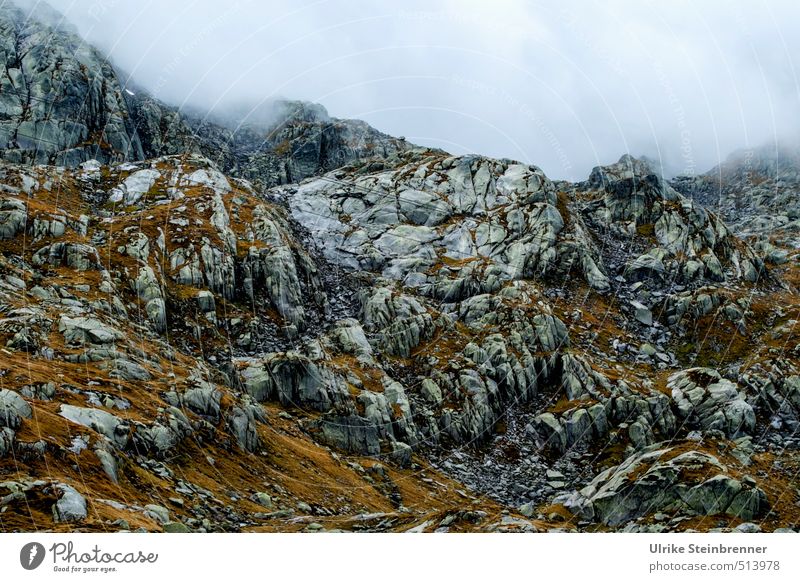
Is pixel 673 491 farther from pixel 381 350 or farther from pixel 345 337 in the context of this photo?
pixel 345 337

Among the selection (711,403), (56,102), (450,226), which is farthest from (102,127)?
(711,403)

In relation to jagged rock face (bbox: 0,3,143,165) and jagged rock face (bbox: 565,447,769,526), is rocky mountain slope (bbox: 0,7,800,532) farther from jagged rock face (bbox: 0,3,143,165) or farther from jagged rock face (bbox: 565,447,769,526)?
jagged rock face (bbox: 0,3,143,165)

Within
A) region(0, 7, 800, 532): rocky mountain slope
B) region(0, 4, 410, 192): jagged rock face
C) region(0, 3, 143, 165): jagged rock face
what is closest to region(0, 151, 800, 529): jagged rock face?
region(0, 7, 800, 532): rocky mountain slope

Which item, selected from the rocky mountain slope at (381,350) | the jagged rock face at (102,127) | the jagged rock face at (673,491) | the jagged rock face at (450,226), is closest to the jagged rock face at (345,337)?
the jagged rock face at (673,491)

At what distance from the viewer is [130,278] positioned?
212ft

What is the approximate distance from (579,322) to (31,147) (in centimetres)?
11468

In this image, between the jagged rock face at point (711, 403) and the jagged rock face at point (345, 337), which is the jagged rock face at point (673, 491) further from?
the jagged rock face at point (711, 403)

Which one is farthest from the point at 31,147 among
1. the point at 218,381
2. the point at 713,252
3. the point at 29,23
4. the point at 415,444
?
the point at 713,252

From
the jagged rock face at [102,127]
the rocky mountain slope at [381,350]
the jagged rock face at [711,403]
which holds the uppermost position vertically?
the jagged rock face at [102,127]

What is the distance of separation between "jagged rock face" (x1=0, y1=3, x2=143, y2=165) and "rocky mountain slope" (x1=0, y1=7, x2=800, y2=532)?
34.1 inches

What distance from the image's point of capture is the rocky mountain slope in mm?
35406

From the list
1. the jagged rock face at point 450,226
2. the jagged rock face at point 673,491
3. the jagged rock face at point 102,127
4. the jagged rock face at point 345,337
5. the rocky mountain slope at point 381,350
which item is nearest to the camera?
the rocky mountain slope at point 381,350

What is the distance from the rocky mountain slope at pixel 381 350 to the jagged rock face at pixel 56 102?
2.84 ft

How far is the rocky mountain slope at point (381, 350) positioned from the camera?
3541 centimetres
